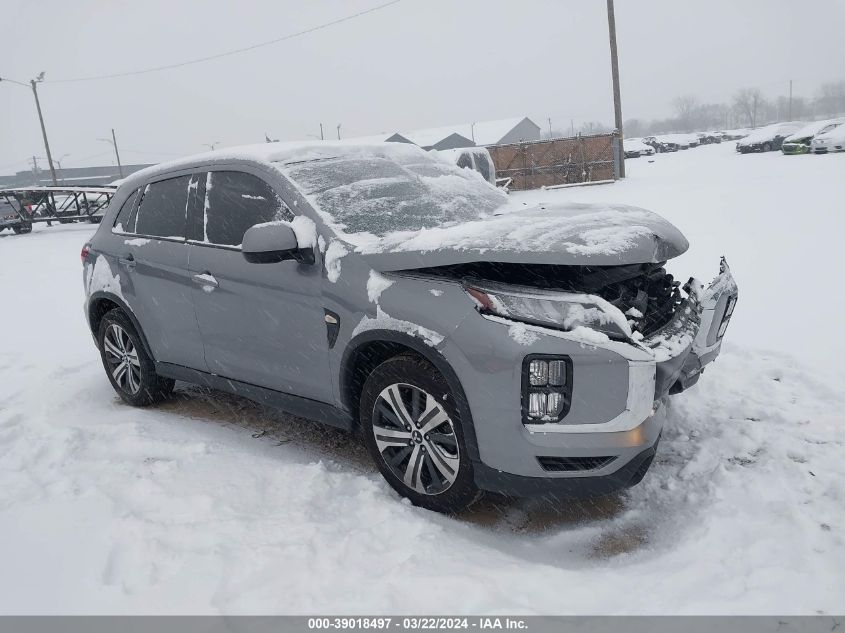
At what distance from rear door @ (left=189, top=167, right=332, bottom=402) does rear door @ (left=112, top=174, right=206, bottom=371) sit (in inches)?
5.4

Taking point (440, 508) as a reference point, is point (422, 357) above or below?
above

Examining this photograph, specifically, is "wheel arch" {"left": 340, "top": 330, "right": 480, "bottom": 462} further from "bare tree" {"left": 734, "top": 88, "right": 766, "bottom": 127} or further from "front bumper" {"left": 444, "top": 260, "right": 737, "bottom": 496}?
"bare tree" {"left": 734, "top": 88, "right": 766, "bottom": 127}

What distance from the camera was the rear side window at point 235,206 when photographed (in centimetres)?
364

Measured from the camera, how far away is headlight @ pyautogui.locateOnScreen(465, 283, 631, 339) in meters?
2.69

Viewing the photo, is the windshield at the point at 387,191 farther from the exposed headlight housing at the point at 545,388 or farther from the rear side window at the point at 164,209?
the exposed headlight housing at the point at 545,388

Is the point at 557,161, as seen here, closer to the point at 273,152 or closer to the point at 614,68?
the point at 614,68

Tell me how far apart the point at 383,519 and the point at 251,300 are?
1.44 m

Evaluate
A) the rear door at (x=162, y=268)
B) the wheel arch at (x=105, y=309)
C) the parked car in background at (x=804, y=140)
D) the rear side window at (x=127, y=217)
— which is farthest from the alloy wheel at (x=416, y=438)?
the parked car in background at (x=804, y=140)

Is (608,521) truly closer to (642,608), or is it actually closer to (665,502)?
(665,502)

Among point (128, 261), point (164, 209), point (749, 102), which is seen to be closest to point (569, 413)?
point (164, 209)
